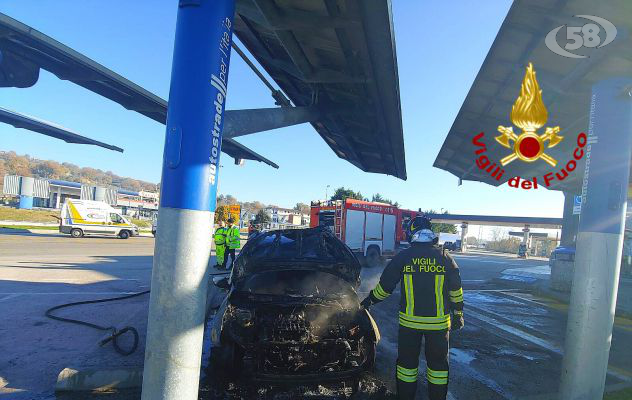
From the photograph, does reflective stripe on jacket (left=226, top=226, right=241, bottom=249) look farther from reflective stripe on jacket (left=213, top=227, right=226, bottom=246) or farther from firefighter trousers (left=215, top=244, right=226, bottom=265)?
firefighter trousers (left=215, top=244, right=226, bottom=265)

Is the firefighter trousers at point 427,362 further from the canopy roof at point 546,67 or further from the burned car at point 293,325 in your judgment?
the canopy roof at point 546,67

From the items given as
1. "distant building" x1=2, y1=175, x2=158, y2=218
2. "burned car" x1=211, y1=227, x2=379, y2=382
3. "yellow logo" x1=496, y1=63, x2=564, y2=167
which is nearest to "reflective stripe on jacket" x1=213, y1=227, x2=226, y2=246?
"burned car" x1=211, y1=227, x2=379, y2=382

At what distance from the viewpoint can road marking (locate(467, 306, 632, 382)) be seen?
179 inches

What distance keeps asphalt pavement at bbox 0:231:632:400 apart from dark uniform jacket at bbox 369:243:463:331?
1.10 metres

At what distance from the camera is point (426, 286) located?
3.36 m

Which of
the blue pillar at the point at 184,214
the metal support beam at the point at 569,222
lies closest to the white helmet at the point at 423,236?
the blue pillar at the point at 184,214

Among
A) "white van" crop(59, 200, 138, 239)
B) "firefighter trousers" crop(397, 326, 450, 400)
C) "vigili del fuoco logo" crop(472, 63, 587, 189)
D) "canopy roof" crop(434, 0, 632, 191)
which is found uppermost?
"canopy roof" crop(434, 0, 632, 191)

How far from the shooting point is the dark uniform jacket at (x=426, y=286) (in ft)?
10.9

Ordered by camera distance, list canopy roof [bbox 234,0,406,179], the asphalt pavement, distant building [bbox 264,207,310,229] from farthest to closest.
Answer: distant building [bbox 264,207,310,229], the asphalt pavement, canopy roof [bbox 234,0,406,179]

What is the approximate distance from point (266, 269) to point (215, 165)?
2226mm

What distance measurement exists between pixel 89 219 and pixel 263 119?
2334 cm

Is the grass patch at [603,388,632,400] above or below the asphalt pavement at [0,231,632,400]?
above

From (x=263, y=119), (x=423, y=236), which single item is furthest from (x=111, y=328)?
(x=423, y=236)

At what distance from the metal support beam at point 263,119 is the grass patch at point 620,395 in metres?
4.73
